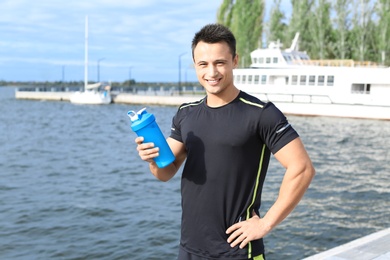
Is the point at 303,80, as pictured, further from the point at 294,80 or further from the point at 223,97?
the point at 223,97

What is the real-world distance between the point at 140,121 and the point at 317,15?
160ft

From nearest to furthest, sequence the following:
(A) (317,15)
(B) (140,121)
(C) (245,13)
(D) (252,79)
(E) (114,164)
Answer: (B) (140,121)
(E) (114,164)
(D) (252,79)
(A) (317,15)
(C) (245,13)

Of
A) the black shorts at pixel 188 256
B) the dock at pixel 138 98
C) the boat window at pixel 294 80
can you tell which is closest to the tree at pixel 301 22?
the dock at pixel 138 98

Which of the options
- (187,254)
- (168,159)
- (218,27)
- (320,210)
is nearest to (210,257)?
(187,254)

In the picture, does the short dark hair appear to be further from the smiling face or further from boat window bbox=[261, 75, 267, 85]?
boat window bbox=[261, 75, 267, 85]

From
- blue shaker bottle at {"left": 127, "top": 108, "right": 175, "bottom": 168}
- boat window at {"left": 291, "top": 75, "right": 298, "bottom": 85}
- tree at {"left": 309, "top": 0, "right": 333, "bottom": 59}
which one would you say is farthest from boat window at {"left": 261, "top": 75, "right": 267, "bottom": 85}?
blue shaker bottle at {"left": 127, "top": 108, "right": 175, "bottom": 168}

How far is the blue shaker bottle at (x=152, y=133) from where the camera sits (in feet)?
7.32

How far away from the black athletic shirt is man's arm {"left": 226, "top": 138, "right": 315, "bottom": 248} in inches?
2.0

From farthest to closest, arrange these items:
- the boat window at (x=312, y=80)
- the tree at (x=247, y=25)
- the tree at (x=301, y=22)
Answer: the tree at (x=247, y=25)
the tree at (x=301, y=22)
the boat window at (x=312, y=80)

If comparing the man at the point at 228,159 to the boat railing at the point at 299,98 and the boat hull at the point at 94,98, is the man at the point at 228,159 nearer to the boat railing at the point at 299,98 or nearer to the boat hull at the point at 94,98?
the boat railing at the point at 299,98

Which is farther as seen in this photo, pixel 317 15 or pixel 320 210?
pixel 317 15

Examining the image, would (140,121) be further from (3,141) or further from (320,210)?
(3,141)

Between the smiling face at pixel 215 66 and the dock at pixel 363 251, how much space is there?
3.18m

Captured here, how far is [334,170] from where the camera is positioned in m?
13.9
